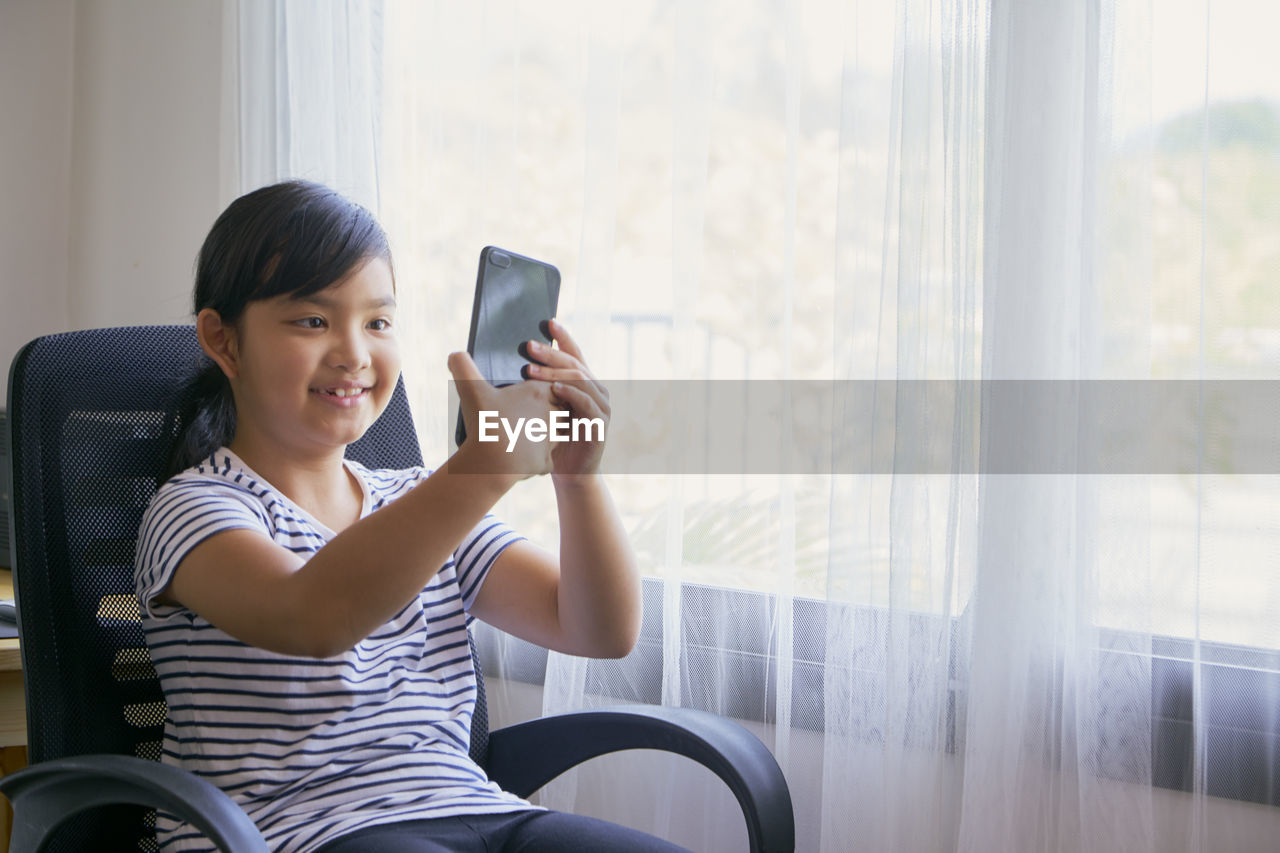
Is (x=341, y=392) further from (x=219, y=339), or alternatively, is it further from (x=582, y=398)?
(x=582, y=398)

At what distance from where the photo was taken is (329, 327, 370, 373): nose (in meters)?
0.98

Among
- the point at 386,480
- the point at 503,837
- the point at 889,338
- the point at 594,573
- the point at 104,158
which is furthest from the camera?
the point at 104,158

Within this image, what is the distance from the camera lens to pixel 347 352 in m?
0.99

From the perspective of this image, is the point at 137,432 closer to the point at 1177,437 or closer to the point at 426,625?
the point at 426,625

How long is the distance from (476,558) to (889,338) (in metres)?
0.53

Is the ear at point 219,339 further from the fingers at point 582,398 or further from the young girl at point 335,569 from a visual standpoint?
the fingers at point 582,398

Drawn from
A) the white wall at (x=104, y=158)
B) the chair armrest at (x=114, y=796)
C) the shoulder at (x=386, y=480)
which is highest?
the white wall at (x=104, y=158)

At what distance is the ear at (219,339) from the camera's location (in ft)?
3.30

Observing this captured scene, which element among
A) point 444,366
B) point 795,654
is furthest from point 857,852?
point 444,366

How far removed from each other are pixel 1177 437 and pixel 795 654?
0.51 metres

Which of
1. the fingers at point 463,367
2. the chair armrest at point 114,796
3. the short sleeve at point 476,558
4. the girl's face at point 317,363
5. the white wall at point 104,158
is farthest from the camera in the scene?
the white wall at point 104,158

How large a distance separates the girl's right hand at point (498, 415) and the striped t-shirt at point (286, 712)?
0.16m

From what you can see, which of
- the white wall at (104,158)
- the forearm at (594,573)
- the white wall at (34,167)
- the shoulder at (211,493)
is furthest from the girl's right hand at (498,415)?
the white wall at (34,167)

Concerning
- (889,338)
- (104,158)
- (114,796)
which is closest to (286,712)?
(114,796)
